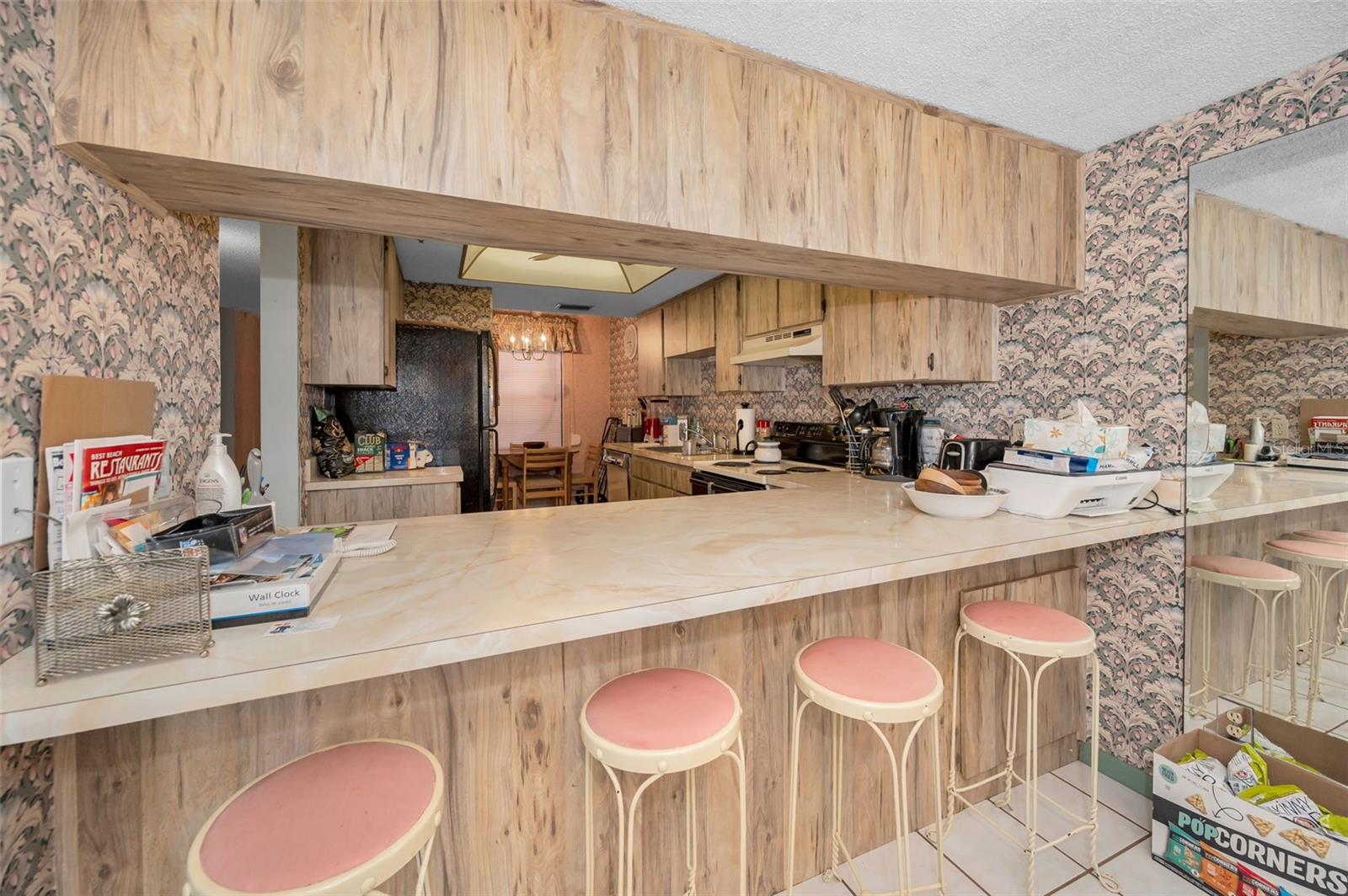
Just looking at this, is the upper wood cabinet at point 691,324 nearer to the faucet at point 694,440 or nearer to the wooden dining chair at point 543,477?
the faucet at point 694,440

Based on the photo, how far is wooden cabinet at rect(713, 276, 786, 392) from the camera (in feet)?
12.9

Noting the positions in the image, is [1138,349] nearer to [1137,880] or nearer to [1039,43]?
[1039,43]

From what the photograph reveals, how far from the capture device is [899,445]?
8.73ft

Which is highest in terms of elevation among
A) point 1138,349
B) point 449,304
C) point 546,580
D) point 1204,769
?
point 449,304

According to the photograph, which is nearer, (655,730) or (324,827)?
(324,827)

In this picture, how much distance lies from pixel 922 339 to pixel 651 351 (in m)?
3.53

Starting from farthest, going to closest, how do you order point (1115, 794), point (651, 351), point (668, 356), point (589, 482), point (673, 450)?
point (589, 482) → point (651, 351) → point (668, 356) → point (673, 450) → point (1115, 794)

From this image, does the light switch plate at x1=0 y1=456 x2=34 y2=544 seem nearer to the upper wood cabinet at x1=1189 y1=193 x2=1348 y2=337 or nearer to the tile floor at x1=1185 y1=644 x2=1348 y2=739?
the upper wood cabinet at x1=1189 y1=193 x2=1348 y2=337

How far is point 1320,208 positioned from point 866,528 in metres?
1.63

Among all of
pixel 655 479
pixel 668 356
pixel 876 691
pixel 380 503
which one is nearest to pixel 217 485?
pixel 876 691

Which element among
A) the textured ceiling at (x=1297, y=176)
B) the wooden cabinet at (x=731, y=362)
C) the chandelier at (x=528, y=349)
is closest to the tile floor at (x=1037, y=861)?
the textured ceiling at (x=1297, y=176)

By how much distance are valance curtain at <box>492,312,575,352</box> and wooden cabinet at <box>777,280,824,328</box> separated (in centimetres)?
460

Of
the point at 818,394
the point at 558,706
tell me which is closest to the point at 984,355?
the point at 818,394

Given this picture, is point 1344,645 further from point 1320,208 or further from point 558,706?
point 558,706
